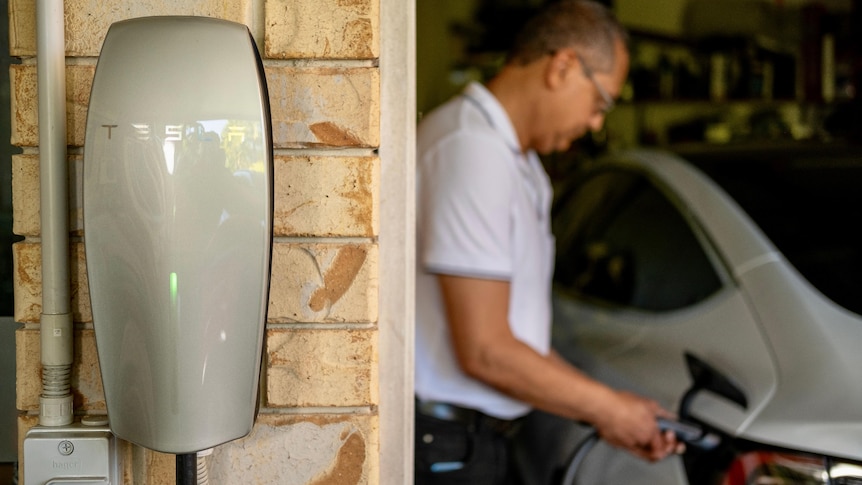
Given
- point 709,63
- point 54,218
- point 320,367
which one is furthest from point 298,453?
point 709,63

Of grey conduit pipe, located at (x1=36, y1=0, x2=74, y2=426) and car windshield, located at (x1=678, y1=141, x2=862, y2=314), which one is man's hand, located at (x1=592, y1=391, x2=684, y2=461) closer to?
car windshield, located at (x1=678, y1=141, x2=862, y2=314)

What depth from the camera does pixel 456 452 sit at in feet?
6.46

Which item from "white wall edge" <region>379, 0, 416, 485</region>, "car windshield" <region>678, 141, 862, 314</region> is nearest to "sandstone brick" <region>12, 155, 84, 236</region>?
"white wall edge" <region>379, 0, 416, 485</region>

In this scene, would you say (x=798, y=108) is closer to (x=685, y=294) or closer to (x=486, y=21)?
(x=486, y=21)

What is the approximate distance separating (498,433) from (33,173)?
4.32 ft

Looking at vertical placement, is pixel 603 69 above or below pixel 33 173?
above

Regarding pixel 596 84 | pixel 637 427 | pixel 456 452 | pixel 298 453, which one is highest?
pixel 596 84

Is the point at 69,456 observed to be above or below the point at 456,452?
above

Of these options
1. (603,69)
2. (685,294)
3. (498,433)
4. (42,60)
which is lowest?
(498,433)

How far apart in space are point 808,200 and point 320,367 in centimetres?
155

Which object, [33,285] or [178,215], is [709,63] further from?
[178,215]

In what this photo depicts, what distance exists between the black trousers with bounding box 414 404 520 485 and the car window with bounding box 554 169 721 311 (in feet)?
1.81

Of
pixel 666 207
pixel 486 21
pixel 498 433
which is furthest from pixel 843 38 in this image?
pixel 498 433

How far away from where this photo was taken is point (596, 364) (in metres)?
2.23
